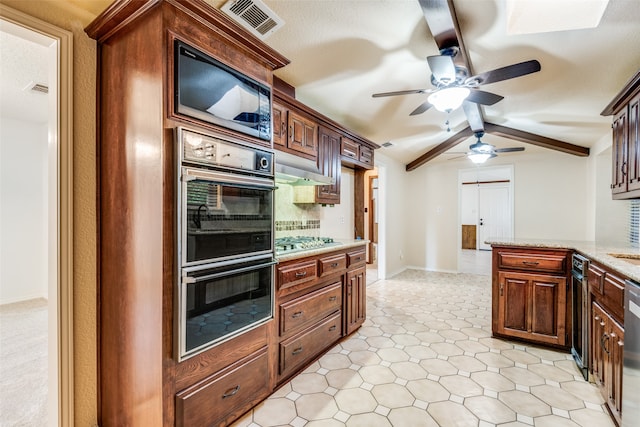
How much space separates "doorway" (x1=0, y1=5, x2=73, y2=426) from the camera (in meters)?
1.55

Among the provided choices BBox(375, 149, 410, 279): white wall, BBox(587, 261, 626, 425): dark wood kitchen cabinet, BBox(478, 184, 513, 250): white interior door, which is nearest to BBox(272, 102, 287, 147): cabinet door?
BBox(587, 261, 626, 425): dark wood kitchen cabinet

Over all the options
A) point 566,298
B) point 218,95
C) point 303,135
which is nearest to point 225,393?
point 218,95

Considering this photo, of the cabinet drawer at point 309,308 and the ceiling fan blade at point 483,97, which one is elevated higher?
the ceiling fan blade at point 483,97

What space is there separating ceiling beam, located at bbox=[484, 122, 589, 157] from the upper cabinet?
1.85 m

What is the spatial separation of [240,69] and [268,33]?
608 millimetres

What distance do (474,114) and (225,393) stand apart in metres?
3.95

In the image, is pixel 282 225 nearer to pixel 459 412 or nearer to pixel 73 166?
pixel 73 166

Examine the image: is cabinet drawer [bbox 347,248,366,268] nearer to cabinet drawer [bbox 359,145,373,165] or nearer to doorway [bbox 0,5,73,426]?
cabinet drawer [bbox 359,145,373,165]

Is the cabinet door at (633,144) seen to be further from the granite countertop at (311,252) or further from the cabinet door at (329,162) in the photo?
the cabinet door at (329,162)

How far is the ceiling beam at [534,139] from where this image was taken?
180 inches

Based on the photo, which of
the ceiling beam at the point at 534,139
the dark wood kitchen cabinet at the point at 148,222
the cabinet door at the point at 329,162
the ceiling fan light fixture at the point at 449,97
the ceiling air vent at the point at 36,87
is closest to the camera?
the dark wood kitchen cabinet at the point at 148,222

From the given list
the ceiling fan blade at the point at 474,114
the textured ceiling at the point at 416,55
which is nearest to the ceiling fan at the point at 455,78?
the textured ceiling at the point at 416,55

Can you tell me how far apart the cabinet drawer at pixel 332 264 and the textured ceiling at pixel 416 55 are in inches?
64.9

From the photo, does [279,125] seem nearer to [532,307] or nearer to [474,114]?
[474,114]
